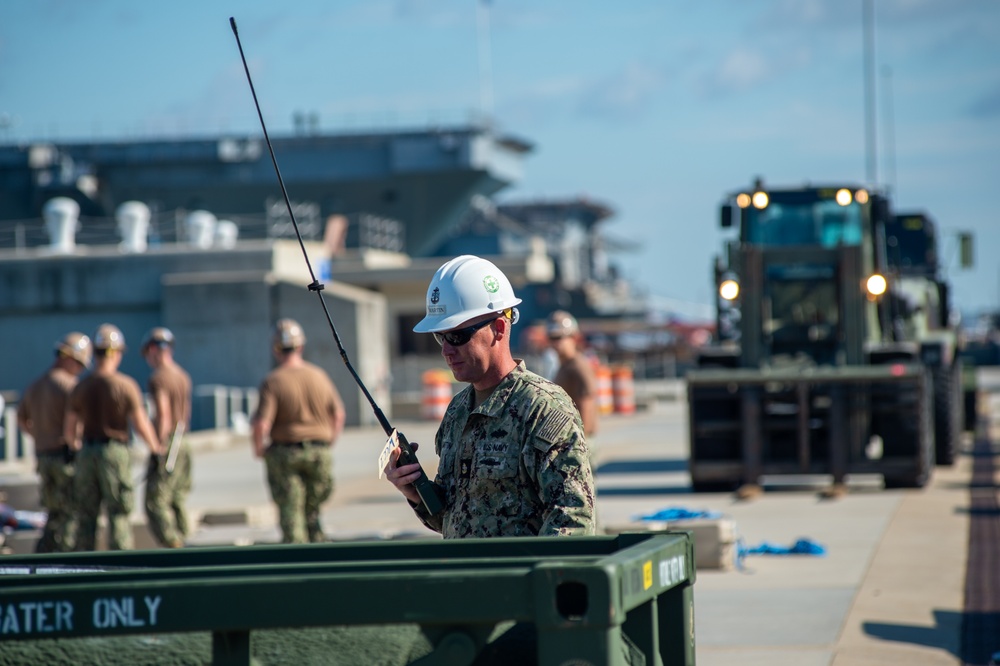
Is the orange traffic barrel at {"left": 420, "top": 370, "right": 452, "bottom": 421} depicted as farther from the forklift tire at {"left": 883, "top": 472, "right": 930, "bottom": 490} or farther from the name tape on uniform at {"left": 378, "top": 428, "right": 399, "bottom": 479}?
the name tape on uniform at {"left": 378, "top": 428, "right": 399, "bottom": 479}

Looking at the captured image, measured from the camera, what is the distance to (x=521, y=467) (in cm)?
433

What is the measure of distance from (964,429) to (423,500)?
2437 cm

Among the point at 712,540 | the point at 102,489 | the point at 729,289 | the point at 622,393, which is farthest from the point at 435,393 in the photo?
the point at 712,540

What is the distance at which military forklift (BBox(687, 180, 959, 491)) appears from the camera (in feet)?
55.2

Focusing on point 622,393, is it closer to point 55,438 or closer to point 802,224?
point 802,224

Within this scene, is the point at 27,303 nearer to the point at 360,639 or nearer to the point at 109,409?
the point at 109,409

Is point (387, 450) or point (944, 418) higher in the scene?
point (387, 450)

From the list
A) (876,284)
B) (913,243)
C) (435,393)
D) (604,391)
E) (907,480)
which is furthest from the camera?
(604,391)

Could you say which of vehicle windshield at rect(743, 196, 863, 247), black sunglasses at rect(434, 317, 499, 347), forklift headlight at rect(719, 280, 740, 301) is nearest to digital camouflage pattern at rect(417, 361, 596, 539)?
black sunglasses at rect(434, 317, 499, 347)

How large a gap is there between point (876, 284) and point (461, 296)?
44.7 feet

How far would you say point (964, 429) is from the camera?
89.8 ft

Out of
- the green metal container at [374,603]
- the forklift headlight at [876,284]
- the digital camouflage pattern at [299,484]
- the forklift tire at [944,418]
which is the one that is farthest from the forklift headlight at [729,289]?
the green metal container at [374,603]

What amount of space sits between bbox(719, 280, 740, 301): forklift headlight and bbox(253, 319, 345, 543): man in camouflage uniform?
24.3 feet

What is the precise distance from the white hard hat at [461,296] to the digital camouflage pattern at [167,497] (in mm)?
8175
